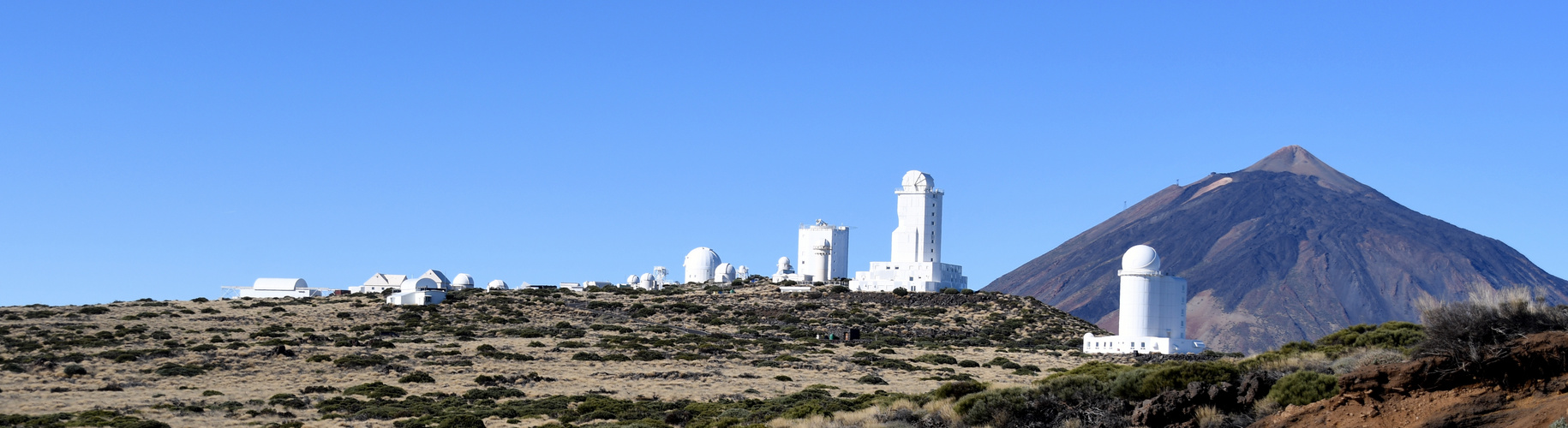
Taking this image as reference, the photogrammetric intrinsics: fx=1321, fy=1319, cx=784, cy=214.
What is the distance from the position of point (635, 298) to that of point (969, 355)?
26.9 m

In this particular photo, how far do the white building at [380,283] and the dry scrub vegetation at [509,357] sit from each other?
13.4m

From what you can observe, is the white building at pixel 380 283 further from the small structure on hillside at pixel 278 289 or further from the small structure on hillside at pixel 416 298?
the small structure on hillside at pixel 416 298

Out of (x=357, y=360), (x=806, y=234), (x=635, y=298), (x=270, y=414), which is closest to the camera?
(x=270, y=414)

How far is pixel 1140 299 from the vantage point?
52406mm

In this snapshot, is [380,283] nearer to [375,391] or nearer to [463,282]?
[463,282]

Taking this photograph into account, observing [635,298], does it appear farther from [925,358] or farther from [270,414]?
[270,414]

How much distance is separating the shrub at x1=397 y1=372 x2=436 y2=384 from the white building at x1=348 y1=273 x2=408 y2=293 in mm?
45889

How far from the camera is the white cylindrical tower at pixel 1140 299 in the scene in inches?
2061

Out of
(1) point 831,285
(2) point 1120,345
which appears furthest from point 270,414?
(1) point 831,285

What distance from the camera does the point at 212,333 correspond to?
50094mm

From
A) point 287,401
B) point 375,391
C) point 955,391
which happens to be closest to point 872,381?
point 375,391

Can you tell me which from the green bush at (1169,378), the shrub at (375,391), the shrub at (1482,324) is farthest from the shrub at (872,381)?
the shrub at (1482,324)

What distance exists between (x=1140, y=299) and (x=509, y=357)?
81.3 ft

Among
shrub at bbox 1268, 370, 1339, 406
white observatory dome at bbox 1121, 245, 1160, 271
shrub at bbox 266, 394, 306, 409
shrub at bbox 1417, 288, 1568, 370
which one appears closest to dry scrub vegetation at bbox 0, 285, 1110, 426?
shrub at bbox 266, 394, 306, 409
